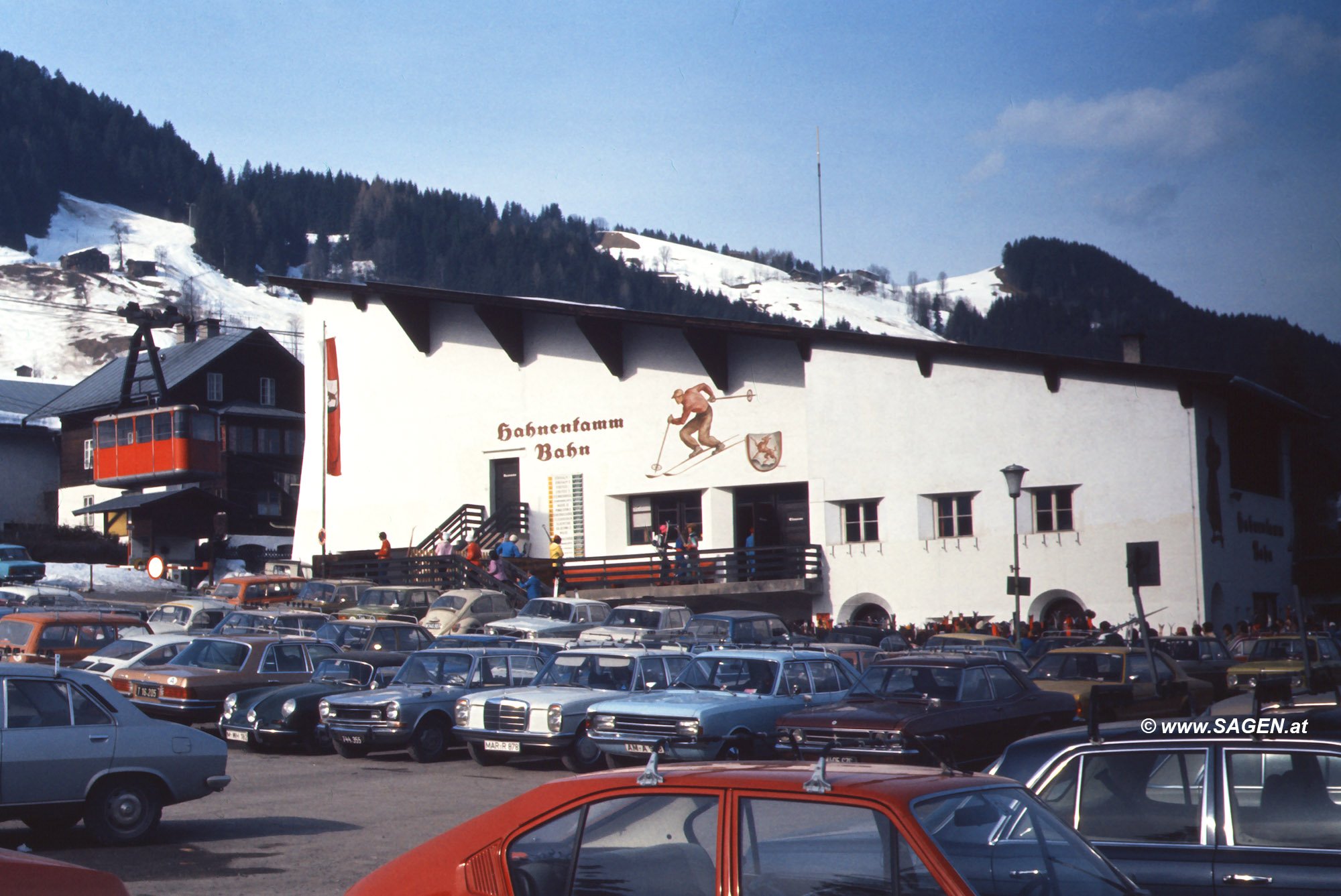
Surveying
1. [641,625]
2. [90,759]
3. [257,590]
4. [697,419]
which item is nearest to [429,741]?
[90,759]

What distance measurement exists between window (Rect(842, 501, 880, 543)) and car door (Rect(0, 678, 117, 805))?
108 ft

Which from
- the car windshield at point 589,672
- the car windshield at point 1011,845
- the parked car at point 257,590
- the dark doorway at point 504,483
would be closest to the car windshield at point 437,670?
the car windshield at point 589,672

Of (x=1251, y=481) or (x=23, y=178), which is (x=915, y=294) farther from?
(x=1251, y=481)

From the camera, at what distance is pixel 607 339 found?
47031 millimetres

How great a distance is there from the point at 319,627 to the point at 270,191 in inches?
7009

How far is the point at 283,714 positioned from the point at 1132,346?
3196cm

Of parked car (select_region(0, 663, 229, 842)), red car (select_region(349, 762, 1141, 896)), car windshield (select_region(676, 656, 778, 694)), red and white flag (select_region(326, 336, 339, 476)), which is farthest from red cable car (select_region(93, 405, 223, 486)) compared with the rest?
red car (select_region(349, 762, 1141, 896))

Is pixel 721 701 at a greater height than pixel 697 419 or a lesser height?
lesser

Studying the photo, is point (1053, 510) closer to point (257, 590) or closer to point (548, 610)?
point (548, 610)

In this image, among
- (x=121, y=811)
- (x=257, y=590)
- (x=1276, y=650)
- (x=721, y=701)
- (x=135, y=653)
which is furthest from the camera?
(x=257, y=590)

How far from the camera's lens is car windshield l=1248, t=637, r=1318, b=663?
84.5 feet

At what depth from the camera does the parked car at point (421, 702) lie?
1916 centimetres

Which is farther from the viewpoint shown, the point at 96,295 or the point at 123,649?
the point at 96,295

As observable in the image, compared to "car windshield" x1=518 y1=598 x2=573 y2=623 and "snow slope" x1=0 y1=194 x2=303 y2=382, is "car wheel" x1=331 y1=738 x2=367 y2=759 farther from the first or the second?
"snow slope" x1=0 y1=194 x2=303 y2=382
